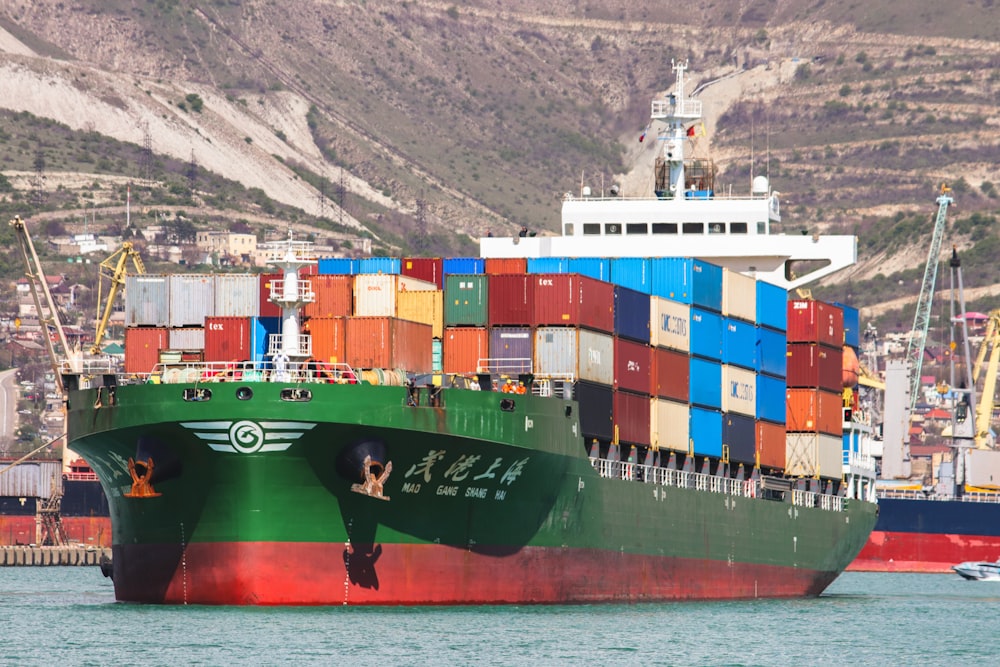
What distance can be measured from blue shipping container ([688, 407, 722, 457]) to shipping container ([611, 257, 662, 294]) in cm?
354

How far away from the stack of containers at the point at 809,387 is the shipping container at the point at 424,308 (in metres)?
16.9

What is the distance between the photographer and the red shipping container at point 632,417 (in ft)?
169

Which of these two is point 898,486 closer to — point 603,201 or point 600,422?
point 603,201

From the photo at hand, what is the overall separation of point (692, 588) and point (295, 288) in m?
17.0

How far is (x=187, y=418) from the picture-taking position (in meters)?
43.6

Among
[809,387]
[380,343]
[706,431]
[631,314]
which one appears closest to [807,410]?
[809,387]

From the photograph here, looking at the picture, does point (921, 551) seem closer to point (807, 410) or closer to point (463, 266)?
point (807, 410)

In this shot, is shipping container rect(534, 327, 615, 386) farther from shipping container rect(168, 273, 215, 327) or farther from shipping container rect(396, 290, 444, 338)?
shipping container rect(168, 273, 215, 327)

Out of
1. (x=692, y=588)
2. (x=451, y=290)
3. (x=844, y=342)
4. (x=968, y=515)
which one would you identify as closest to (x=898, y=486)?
(x=968, y=515)

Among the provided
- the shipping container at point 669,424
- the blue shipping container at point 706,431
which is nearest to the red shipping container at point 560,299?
the shipping container at point 669,424

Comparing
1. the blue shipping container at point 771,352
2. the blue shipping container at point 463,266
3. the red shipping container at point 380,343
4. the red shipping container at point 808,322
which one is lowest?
the red shipping container at point 380,343

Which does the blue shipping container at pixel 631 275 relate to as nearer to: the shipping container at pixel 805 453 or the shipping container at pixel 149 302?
the shipping container at pixel 805 453

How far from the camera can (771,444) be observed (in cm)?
6053

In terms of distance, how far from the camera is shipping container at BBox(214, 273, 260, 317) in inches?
1948
